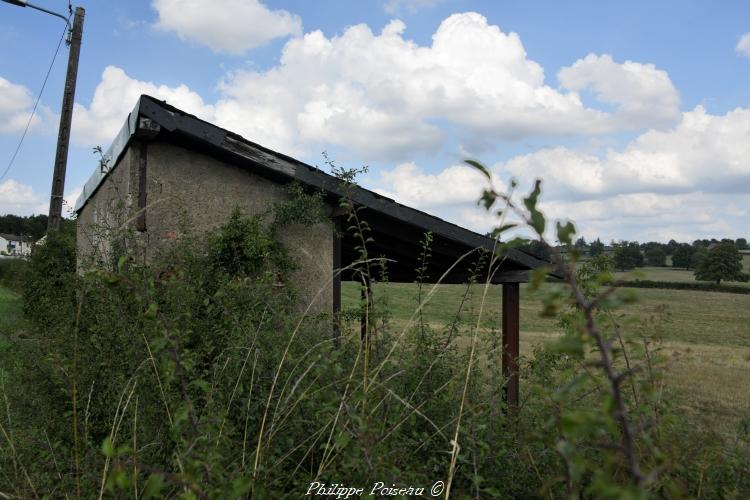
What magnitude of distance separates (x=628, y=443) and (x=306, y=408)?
2065mm

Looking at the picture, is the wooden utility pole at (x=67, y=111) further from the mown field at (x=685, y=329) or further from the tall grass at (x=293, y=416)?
the tall grass at (x=293, y=416)

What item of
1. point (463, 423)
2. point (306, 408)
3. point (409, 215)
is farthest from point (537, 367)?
point (409, 215)

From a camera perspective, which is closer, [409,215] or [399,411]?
[399,411]

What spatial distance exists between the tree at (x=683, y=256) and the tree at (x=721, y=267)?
7.70m

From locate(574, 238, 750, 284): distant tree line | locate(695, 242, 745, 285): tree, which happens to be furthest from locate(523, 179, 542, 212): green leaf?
locate(695, 242, 745, 285): tree

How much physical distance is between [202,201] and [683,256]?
62468 mm

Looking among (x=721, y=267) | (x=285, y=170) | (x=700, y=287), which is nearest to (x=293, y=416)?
(x=285, y=170)

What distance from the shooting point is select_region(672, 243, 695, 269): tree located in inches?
2317

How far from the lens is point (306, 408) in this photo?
2.93 m

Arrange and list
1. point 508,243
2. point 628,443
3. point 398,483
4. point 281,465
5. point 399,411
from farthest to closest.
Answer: point 399,411, point 281,465, point 398,483, point 508,243, point 628,443

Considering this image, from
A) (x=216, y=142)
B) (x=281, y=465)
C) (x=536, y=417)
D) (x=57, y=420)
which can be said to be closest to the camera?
(x=281, y=465)

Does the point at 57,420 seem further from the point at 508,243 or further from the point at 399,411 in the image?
the point at 508,243

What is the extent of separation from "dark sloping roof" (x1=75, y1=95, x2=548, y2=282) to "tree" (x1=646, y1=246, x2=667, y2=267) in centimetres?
5409

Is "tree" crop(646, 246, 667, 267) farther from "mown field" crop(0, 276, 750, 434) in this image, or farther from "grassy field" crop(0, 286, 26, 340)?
"grassy field" crop(0, 286, 26, 340)
